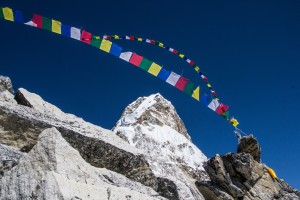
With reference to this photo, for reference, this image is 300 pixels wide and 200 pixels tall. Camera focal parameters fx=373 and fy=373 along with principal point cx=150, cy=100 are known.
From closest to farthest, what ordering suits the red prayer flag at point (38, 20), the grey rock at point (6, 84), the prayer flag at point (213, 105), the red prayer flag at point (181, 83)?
the grey rock at point (6, 84)
the red prayer flag at point (38, 20)
the red prayer flag at point (181, 83)
the prayer flag at point (213, 105)

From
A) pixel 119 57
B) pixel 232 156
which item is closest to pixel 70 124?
pixel 119 57

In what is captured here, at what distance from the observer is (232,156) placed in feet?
70.6

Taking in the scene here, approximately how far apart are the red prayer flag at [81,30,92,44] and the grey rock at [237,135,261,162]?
12.2 metres

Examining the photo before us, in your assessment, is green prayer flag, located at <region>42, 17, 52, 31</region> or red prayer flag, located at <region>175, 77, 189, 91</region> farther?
red prayer flag, located at <region>175, 77, 189, 91</region>

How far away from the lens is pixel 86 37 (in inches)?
703

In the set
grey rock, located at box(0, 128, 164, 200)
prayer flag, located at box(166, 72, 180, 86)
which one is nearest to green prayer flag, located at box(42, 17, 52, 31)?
prayer flag, located at box(166, 72, 180, 86)

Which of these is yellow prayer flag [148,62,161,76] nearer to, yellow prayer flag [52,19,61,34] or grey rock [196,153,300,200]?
yellow prayer flag [52,19,61,34]

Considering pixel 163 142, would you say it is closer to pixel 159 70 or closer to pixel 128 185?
pixel 159 70

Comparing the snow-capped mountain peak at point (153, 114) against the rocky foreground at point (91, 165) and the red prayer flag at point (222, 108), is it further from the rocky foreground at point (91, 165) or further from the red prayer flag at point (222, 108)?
the red prayer flag at point (222, 108)

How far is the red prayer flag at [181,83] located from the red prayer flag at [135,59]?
2.44 m

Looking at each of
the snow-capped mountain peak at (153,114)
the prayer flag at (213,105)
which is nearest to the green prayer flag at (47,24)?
the prayer flag at (213,105)

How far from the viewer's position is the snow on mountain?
2483 cm

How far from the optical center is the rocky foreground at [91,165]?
7570 mm

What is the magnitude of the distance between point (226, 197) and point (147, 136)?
940cm
